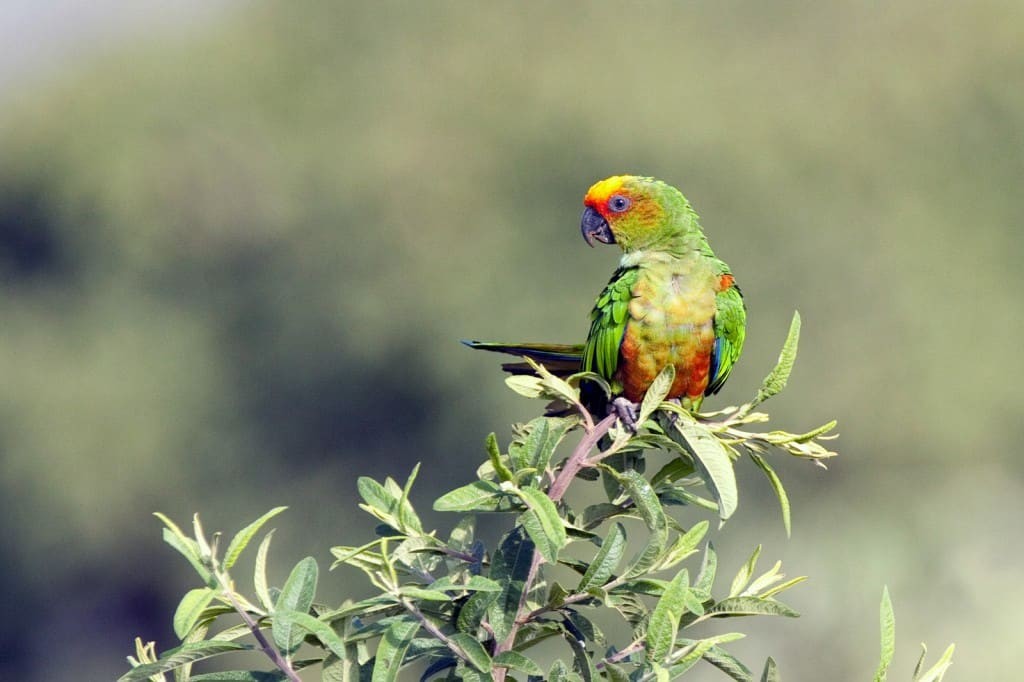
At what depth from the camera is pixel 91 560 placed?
60.6ft

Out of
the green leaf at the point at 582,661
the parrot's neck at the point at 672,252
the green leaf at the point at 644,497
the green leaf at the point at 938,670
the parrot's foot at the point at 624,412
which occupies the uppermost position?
the parrot's neck at the point at 672,252

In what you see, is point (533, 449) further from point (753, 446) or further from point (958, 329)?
point (958, 329)

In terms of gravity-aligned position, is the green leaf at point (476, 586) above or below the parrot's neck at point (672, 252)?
below

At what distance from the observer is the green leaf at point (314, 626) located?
200 centimetres

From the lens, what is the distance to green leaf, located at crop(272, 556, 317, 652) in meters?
2.07

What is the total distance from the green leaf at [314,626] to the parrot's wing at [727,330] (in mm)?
2381

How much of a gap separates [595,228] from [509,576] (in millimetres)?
2626

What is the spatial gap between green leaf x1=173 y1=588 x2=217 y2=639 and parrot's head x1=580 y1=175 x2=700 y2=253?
2764mm

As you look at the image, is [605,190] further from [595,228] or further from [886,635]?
[886,635]

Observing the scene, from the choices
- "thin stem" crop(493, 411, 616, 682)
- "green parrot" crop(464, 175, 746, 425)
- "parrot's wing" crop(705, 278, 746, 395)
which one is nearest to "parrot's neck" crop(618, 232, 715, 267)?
"green parrot" crop(464, 175, 746, 425)

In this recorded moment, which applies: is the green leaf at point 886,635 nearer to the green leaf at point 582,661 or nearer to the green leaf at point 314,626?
the green leaf at point 582,661

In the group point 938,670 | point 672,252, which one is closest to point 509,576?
point 938,670

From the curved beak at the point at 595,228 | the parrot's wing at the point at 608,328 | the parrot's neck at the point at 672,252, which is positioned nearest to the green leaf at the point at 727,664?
the parrot's wing at the point at 608,328

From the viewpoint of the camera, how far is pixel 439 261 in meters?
19.0
